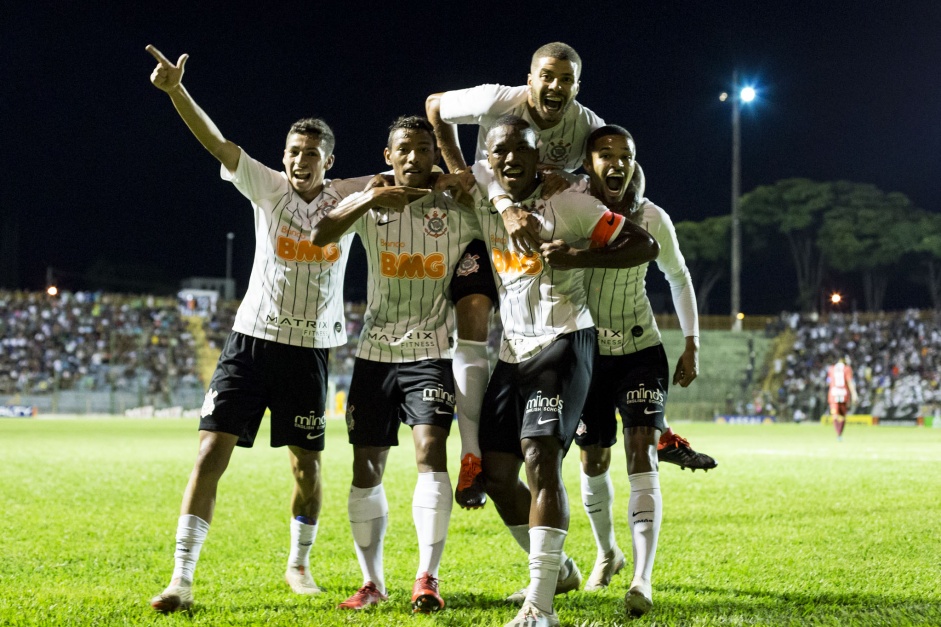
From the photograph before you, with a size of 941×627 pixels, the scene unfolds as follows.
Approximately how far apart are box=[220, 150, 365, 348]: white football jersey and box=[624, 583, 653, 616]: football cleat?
2.09 m

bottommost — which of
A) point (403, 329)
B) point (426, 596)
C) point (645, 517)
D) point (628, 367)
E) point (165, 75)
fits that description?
point (426, 596)

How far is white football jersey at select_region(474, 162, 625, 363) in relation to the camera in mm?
4531

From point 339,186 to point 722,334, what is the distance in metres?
41.9

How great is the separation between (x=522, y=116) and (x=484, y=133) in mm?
344

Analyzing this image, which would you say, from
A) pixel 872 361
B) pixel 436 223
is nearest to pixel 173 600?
pixel 436 223

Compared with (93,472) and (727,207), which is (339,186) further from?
(727,207)

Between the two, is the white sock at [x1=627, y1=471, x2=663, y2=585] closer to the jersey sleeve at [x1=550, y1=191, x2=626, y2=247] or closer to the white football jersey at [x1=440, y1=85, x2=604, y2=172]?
the jersey sleeve at [x1=550, y1=191, x2=626, y2=247]

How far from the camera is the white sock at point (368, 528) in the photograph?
4938 mm

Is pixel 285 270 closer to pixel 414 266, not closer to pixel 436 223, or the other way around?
pixel 414 266

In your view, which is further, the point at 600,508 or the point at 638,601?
the point at 600,508

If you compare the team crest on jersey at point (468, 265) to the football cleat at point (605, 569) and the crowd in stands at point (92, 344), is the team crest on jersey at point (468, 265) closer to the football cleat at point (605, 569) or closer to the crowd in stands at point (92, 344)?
the football cleat at point (605, 569)

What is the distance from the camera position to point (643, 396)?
4957 millimetres

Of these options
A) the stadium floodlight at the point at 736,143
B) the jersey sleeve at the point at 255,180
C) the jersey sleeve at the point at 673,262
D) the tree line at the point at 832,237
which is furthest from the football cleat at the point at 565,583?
the tree line at the point at 832,237

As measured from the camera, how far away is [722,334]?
45.2 meters
